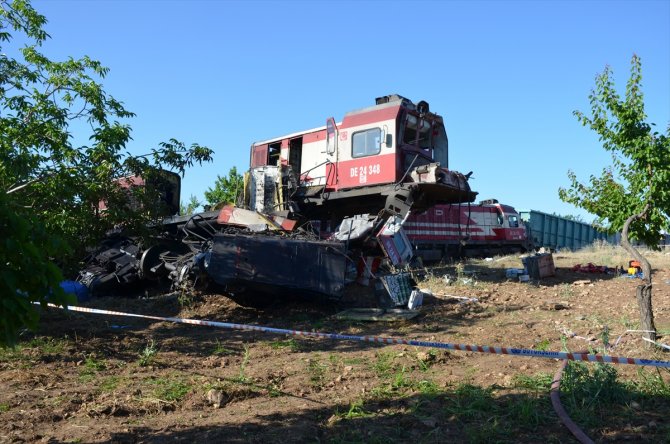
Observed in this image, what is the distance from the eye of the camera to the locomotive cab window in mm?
14320

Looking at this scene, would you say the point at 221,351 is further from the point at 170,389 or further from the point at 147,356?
the point at 170,389

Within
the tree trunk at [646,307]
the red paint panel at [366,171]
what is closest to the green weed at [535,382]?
the tree trunk at [646,307]

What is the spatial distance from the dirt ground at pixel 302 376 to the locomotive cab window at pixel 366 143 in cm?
481

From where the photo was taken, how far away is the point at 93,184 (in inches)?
348

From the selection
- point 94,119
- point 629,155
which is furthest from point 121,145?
point 629,155

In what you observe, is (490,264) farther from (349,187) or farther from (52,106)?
(52,106)

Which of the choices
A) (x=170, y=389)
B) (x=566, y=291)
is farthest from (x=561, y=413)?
(x=566, y=291)

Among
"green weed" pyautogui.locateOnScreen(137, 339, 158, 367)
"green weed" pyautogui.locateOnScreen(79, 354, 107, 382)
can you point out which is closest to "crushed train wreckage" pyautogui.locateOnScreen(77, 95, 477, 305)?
"green weed" pyautogui.locateOnScreen(137, 339, 158, 367)

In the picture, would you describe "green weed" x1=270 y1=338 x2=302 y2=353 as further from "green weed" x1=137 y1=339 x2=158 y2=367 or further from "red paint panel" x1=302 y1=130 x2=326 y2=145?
"red paint panel" x1=302 y1=130 x2=326 y2=145

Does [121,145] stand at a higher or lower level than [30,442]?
higher

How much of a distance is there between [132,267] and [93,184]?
412 cm

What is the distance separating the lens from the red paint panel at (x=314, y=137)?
1585 centimetres

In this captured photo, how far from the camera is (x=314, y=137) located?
16.1 meters

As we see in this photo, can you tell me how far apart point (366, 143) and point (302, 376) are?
30.1 ft
